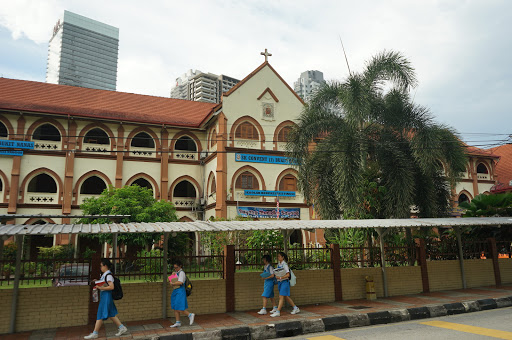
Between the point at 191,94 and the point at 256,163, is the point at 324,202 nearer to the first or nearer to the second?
the point at 256,163

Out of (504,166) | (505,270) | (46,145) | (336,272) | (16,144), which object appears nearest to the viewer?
(336,272)

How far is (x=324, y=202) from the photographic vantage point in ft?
48.3

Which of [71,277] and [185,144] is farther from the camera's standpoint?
[185,144]

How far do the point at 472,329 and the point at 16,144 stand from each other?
2247 cm

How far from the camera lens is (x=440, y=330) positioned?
282 inches

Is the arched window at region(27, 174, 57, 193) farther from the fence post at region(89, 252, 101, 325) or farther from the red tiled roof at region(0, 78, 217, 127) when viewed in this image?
the fence post at region(89, 252, 101, 325)

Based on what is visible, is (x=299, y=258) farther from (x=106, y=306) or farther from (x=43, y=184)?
(x=43, y=184)

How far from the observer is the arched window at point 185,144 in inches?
984

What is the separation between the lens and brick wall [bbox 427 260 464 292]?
483 inches

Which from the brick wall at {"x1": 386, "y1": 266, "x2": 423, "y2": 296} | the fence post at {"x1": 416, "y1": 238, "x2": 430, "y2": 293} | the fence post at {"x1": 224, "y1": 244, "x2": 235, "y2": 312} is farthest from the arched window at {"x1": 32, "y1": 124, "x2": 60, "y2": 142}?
the fence post at {"x1": 416, "y1": 238, "x2": 430, "y2": 293}

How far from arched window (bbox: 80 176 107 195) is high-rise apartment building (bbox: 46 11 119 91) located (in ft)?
461

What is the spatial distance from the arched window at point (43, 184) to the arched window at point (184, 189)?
6903mm

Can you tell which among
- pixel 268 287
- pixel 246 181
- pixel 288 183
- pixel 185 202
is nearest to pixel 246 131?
pixel 246 181

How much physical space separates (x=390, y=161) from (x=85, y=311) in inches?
419
